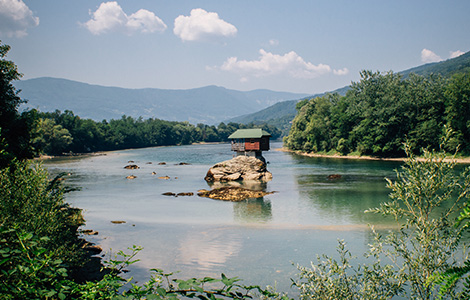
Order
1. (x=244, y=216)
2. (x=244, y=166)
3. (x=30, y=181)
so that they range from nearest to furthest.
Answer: (x=30, y=181) → (x=244, y=216) → (x=244, y=166)

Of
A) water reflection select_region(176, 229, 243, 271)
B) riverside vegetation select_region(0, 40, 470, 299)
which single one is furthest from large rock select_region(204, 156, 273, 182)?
riverside vegetation select_region(0, 40, 470, 299)

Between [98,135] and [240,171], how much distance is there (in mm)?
95485

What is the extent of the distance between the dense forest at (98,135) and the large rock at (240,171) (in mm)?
40640

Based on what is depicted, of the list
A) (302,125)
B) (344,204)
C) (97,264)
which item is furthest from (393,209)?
(302,125)

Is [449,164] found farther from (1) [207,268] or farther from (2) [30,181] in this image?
(2) [30,181]

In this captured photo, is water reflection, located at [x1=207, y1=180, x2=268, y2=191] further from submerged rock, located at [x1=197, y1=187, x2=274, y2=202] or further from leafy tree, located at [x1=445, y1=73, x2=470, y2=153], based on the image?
leafy tree, located at [x1=445, y1=73, x2=470, y2=153]

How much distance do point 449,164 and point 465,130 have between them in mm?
67385

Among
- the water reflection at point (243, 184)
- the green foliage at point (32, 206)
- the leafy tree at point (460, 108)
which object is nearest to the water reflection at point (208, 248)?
the green foliage at point (32, 206)

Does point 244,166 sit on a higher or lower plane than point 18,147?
lower

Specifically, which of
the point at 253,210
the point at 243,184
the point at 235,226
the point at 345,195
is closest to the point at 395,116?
the point at 243,184

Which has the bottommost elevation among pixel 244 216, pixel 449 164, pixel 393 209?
pixel 244 216

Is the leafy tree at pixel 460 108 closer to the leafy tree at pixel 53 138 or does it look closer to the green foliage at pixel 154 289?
the green foliage at pixel 154 289

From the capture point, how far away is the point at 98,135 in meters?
129

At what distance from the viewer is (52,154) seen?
334 ft
